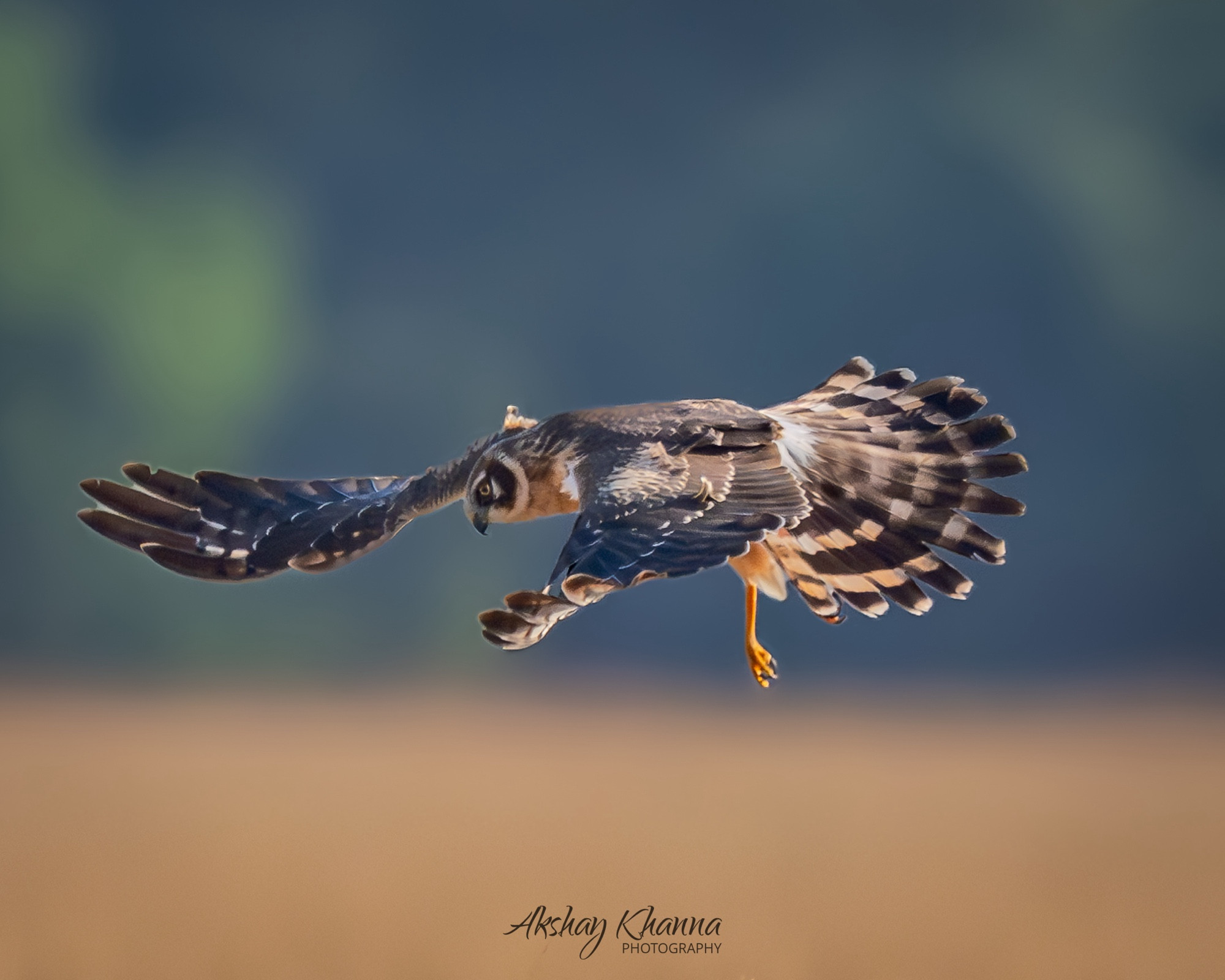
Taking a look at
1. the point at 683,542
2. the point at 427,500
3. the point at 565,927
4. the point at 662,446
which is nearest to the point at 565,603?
the point at 683,542

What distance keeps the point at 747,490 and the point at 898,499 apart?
632 mm

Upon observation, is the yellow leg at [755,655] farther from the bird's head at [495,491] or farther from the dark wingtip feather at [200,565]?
the dark wingtip feather at [200,565]

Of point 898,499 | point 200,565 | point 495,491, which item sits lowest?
point 200,565

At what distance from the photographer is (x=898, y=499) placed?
2.83 meters

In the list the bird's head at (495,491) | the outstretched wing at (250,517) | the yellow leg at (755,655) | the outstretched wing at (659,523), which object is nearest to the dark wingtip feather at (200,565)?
the outstretched wing at (250,517)

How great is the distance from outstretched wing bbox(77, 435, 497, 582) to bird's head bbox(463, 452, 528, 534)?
0.10m

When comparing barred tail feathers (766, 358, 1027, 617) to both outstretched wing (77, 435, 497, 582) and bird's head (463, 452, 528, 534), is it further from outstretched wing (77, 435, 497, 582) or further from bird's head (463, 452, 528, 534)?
outstretched wing (77, 435, 497, 582)

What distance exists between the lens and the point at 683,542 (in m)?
2.10

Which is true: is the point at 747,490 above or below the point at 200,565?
above

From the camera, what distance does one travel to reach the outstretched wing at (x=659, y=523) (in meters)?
1.81

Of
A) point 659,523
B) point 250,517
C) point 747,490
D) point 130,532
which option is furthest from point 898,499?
point 130,532

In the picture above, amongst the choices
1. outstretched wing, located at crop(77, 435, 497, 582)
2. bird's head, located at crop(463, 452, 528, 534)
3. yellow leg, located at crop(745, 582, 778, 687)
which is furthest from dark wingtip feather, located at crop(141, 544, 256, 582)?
yellow leg, located at crop(745, 582, 778, 687)

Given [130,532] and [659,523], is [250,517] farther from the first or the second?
[659,523]

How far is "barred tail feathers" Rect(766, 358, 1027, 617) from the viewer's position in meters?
2.78
